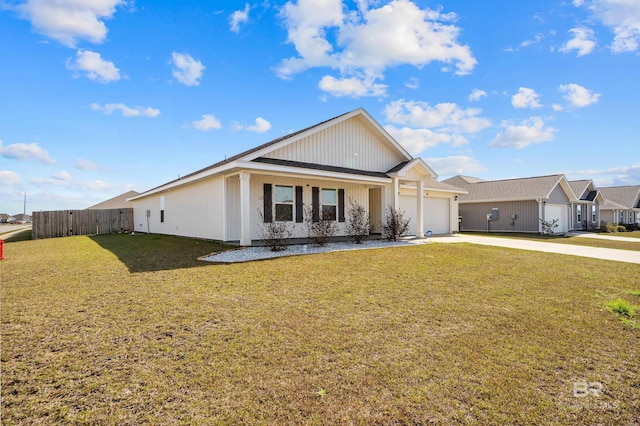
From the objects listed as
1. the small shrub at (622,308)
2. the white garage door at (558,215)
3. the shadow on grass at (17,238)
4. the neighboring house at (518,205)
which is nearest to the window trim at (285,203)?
the small shrub at (622,308)

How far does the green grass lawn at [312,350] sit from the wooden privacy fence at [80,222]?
56.3ft

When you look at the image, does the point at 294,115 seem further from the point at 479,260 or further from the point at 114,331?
the point at 114,331

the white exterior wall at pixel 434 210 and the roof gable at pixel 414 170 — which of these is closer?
the roof gable at pixel 414 170

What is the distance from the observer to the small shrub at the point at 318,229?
1184cm

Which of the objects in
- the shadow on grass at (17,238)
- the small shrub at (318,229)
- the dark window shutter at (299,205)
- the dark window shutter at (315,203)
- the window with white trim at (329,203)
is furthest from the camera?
the shadow on grass at (17,238)

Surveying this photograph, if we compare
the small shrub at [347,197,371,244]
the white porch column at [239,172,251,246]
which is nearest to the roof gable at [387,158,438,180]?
the small shrub at [347,197,371,244]

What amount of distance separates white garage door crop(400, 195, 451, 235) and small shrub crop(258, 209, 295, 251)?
7140 millimetres

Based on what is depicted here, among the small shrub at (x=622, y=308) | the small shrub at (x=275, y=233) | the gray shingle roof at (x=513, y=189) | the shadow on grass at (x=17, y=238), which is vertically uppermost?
the gray shingle roof at (x=513, y=189)

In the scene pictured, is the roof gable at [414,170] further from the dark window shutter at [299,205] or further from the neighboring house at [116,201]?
the neighboring house at [116,201]

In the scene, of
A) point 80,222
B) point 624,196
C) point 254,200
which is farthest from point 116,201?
point 624,196

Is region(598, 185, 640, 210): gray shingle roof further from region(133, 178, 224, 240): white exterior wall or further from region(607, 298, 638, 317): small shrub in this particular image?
region(133, 178, 224, 240): white exterior wall

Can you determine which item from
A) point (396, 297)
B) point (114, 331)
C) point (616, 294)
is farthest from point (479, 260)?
point (114, 331)

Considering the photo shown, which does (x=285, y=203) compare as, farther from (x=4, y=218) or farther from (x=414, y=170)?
(x=4, y=218)

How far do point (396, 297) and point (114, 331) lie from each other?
4.23 meters
